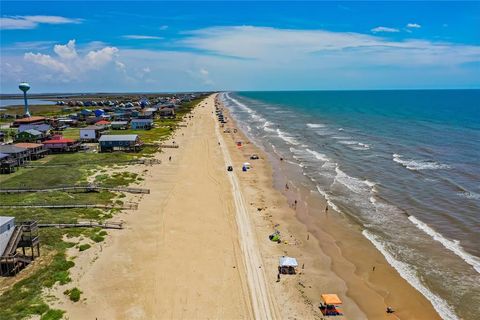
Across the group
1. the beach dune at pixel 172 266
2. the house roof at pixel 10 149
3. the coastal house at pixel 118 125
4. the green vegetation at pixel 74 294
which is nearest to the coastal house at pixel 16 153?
the house roof at pixel 10 149

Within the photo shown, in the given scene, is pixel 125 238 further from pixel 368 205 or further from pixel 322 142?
pixel 322 142

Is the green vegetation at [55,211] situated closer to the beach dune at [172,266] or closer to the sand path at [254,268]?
the beach dune at [172,266]

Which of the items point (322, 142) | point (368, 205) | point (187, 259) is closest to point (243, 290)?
A: point (187, 259)

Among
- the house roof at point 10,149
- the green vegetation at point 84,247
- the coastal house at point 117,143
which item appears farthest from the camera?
the coastal house at point 117,143

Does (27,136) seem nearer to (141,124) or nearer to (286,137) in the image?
(141,124)

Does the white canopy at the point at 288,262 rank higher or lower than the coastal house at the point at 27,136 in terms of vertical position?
lower

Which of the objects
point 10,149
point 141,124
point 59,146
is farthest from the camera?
point 141,124

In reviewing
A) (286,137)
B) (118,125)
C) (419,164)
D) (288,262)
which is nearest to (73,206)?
(288,262)
